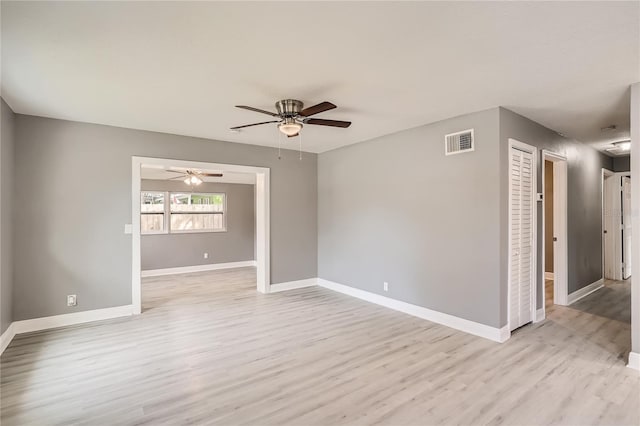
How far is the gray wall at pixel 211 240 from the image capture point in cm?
717

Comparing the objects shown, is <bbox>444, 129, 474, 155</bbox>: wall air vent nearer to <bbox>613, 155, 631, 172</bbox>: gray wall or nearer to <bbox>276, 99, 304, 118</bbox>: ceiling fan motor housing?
<bbox>276, 99, 304, 118</bbox>: ceiling fan motor housing

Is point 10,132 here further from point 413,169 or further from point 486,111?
point 486,111

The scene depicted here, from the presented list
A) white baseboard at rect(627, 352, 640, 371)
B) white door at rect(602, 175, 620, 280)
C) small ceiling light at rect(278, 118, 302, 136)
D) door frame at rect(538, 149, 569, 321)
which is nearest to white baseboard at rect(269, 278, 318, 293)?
small ceiling light at rect(278, 118, 302, 136)

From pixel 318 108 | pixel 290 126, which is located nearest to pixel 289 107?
pixel 290 126

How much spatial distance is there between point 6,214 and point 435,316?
199 inches

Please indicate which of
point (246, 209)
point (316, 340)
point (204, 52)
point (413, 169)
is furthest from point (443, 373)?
point (246, 209)

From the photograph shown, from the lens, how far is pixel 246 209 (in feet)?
27.8

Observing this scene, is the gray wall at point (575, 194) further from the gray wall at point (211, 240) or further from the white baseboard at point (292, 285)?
the gray wall at point (211, 240)

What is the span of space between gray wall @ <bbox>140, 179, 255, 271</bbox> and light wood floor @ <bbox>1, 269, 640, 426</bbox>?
3373 mm

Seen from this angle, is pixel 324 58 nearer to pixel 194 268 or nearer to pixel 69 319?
pixel 69 319

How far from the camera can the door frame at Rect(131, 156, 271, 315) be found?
166 inches

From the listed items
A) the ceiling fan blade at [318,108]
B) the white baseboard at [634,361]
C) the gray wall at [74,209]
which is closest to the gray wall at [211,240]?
the gray wall at [74,209]

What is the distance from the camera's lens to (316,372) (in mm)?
2678

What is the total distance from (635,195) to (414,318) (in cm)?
257
